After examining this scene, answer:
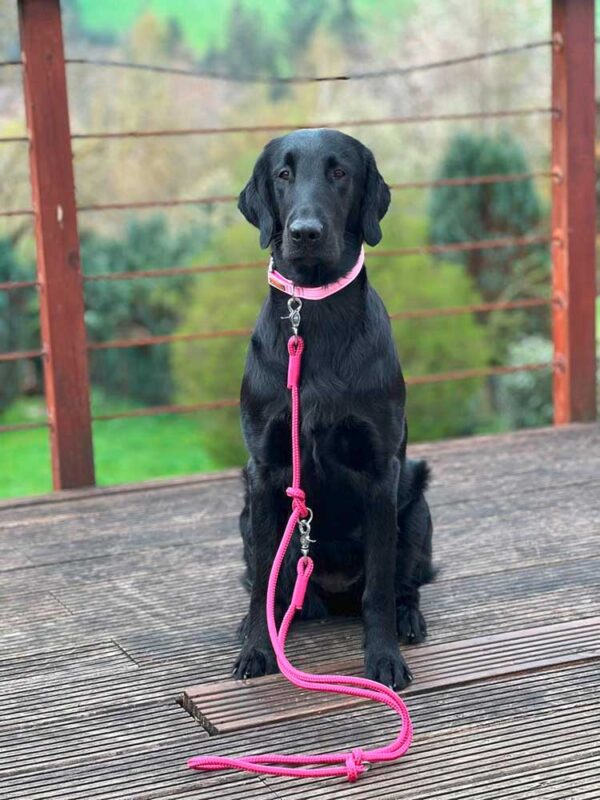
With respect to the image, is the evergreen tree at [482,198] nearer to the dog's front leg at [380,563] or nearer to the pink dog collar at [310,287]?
the pink dog collar at [310,287]

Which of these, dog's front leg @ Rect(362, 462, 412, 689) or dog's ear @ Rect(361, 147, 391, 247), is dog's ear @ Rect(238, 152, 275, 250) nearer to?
dog's ear @ Rect(361, 147, 391, 247)

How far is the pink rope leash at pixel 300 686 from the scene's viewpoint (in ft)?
6.06

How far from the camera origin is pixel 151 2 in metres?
15.2

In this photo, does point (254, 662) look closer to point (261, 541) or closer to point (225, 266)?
point (261, 541)

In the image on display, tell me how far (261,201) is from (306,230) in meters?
0.24

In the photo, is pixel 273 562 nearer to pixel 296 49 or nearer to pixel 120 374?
pixel 120 374

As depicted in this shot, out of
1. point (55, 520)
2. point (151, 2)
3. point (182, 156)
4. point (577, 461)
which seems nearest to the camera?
point (55, 520)

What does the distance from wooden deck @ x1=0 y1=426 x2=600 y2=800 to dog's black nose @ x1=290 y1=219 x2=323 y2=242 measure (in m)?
0.84

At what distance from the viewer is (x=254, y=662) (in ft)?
7.35

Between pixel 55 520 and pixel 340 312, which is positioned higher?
pixel 340 312

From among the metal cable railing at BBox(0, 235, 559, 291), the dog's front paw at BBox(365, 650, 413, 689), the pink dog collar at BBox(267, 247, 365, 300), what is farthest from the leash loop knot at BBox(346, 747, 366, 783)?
the metal cable railing at BBox(0, 235, 559, 291)

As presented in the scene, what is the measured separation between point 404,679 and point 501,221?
23.0ft

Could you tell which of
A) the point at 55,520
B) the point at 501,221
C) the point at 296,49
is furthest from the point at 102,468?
the point at 296,49

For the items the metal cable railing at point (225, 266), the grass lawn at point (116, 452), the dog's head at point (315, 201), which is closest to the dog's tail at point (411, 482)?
the dog's head at point (315, 201)
